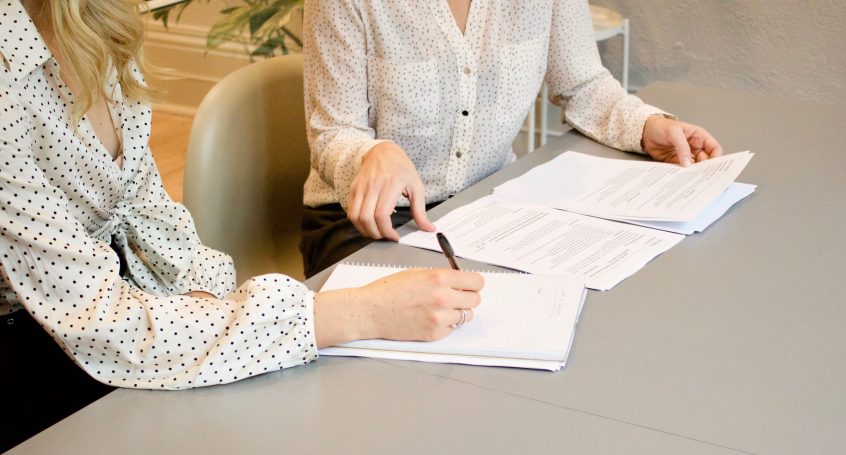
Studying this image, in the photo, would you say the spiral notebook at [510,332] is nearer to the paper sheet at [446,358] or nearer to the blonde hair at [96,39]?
the paper sheet at [446,358]

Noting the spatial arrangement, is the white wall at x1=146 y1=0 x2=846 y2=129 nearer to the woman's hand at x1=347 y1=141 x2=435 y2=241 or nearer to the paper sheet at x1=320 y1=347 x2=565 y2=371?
the woman's hand at x1=347 y1=141 x2=435 y2=241

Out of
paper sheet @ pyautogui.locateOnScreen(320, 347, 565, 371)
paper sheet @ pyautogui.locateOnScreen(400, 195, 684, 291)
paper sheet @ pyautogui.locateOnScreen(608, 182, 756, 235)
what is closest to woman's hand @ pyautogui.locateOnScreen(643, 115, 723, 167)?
paper sheet @ pyautogui.locateOnScreen(608, 182, 756, 235)

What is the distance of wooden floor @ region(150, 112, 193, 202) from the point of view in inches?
111

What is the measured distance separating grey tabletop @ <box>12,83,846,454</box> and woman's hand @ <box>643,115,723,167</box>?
344 millimetres

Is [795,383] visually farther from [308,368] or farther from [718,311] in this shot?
[308,368]

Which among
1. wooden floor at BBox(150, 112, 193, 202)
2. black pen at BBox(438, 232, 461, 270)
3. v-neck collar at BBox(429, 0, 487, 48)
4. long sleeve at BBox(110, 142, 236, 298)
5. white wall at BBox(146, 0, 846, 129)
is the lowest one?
wooden floor at BBox(150, 112, 193, 202)

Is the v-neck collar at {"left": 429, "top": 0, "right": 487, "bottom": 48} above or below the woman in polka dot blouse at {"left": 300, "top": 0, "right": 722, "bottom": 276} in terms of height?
above

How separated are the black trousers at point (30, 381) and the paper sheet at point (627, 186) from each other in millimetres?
666

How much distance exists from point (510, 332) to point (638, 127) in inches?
27.1

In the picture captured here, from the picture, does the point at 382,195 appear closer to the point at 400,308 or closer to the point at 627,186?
the point at 400,308

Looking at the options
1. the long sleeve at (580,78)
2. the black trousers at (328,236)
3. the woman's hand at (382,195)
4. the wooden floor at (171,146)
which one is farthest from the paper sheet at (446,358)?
the wooden floor at (171,146)

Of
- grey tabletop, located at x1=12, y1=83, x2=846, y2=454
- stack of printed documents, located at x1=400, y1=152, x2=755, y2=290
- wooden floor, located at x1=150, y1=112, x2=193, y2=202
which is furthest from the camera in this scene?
wooden floor, located at x1=150, y1=112, x2=193, y2=202

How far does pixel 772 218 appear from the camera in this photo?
1.29 m

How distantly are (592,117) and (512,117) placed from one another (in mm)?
148
